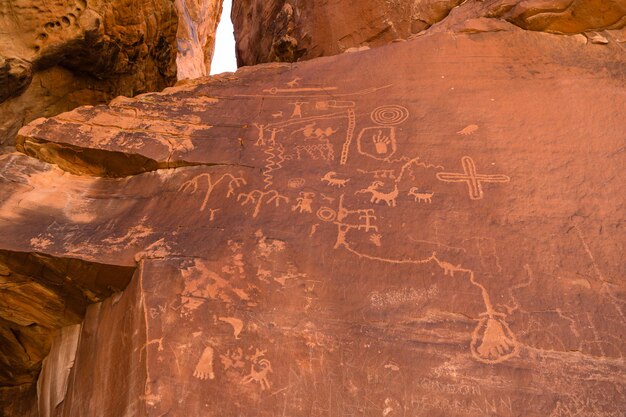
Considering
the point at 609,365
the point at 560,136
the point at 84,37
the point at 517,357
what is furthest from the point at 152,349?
the point at 84,37

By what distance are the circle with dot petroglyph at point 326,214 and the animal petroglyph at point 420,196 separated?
561 mm

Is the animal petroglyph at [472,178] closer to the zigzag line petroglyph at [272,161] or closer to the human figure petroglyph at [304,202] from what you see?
the human figure petroglyph at [304,202]

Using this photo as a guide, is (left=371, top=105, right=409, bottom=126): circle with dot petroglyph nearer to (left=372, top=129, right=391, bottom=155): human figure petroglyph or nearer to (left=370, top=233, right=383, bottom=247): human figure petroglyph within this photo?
(left=372, top=129, right=391, bottom=155): human figure petroglyph

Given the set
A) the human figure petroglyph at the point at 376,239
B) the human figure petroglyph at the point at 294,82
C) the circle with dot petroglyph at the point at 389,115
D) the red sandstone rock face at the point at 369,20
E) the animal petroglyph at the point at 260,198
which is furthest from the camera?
the human figure petroglyph at the point at 294,82

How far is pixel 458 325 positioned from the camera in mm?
3004

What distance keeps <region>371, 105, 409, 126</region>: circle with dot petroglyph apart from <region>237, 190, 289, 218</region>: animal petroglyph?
1060 mm

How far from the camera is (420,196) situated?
3.65 meters

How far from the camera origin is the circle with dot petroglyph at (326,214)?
3.62 meters

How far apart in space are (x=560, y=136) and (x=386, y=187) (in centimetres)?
133

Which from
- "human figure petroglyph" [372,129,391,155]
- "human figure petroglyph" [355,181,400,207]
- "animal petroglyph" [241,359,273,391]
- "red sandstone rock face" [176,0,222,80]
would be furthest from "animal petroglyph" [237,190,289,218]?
"red sandstone rock face" [176,0,222,80]

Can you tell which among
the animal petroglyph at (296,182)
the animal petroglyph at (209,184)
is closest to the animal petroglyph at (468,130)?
the animal petroglyph at (296,182)

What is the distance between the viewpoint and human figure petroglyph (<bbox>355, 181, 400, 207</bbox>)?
367cm

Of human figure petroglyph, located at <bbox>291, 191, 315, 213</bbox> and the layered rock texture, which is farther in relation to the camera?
the layered rock texture

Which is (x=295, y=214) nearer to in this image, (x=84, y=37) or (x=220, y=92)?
(x=220, y=92)
